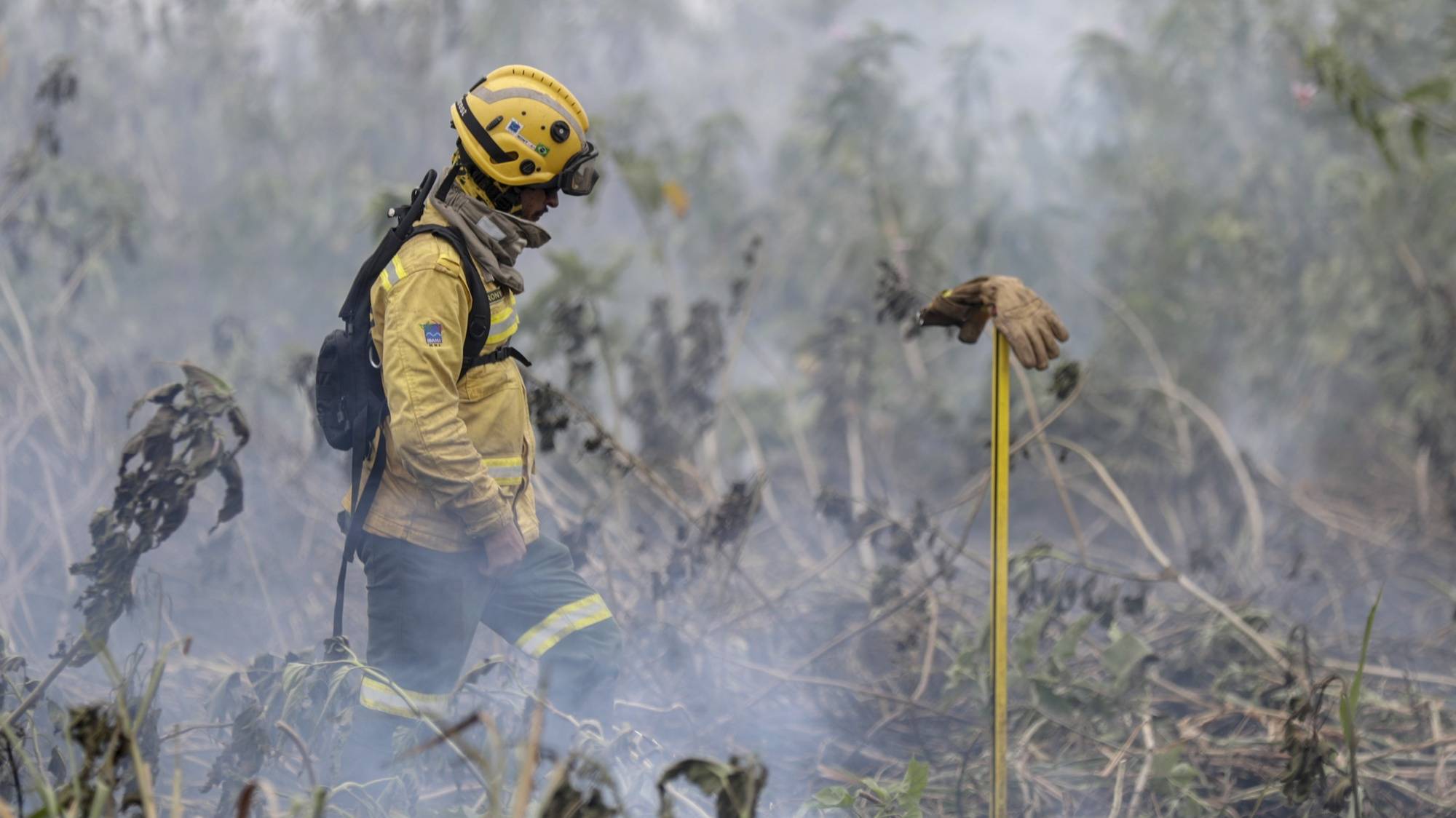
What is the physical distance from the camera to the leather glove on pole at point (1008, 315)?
2.81m

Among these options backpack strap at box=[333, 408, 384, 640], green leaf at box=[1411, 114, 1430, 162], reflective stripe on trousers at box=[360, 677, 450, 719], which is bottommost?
reflective stripe on trousers at box=[360, 677, 450, 719]

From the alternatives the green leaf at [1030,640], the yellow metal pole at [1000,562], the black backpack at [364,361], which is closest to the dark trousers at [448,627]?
the black backpack at [364,361]

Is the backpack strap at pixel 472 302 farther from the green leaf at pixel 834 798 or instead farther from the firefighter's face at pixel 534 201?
the green leaf at pixel 834 798

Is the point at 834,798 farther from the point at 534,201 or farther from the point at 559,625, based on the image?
the point at 534,201

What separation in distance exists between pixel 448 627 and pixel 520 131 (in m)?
1.27

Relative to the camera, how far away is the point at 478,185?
289 cm

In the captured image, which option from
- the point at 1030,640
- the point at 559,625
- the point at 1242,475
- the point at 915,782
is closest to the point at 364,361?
the point at 559,625

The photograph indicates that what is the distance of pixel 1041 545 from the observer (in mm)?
3883

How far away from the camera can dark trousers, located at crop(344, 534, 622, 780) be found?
2.91m

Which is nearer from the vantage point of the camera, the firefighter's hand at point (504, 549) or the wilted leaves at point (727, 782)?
the wilted leaves at point (727, 782)

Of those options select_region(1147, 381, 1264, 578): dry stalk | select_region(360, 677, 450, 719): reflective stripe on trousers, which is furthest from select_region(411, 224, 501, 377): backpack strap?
select_region(1147, 381, 1264, 578): dry stalk

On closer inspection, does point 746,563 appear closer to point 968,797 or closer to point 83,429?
point 968,797

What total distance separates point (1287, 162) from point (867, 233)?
10.2 ft

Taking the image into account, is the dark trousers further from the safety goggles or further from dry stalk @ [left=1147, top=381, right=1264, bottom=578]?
dry stalk @ [left=1147, top=381, right=1264, bottom=578]
